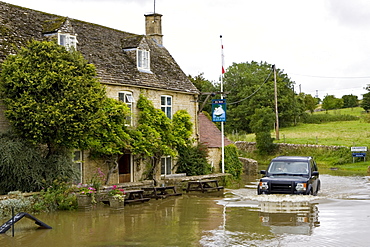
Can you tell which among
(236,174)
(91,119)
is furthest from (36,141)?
(236,174)

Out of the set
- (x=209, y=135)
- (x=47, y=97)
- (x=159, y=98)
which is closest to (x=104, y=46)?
(x=159, y=98)

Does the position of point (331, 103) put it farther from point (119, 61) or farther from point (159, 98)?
point (119, 61)

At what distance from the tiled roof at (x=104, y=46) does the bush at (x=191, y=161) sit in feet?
12.0

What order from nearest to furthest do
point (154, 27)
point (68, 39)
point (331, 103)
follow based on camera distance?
point (68, 39), point (154, 27), point (331, 103)

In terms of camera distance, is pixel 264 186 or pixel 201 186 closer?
pixel 264 186

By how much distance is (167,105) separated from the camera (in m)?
29.8

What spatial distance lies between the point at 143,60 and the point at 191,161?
22.2 ft

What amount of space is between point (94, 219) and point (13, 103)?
605 centimetres

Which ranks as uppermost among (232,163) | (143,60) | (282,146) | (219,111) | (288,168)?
(143,60)

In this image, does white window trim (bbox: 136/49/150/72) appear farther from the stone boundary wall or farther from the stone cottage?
the stone boundary wall

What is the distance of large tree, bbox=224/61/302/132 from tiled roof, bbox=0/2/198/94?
42.0 meters

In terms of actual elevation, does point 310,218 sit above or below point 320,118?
below

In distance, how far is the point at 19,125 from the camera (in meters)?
20.0

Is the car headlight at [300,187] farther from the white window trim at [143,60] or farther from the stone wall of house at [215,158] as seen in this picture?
the stone wall of house at [215,158]
